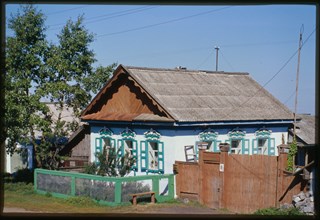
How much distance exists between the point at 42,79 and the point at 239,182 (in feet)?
32.7

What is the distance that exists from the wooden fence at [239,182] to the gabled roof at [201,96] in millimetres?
2201

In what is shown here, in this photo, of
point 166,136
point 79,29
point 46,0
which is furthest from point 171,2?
point 79,29

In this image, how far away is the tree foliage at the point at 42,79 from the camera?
18.9m

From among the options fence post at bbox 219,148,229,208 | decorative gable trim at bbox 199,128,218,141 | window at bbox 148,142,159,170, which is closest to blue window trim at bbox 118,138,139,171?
window at bbox 148,142,159,170

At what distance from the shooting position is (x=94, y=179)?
617 inches

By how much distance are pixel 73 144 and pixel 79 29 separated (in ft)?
17.2

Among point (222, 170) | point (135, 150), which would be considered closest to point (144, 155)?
point (135, 150)

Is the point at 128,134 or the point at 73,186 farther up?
the point at 128,134

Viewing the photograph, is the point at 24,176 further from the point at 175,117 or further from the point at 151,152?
the point at 175,117

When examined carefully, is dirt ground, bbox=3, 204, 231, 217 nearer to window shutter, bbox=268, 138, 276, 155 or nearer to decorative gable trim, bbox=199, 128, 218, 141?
decorative gable trim, bbox=199, 128, 218, 141

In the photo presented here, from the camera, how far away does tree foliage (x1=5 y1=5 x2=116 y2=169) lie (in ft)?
61.9

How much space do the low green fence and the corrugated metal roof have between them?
2366mm

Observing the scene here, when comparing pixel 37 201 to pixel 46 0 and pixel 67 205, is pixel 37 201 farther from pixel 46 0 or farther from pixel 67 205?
pixel 46 0

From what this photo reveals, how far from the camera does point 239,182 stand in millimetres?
14273
